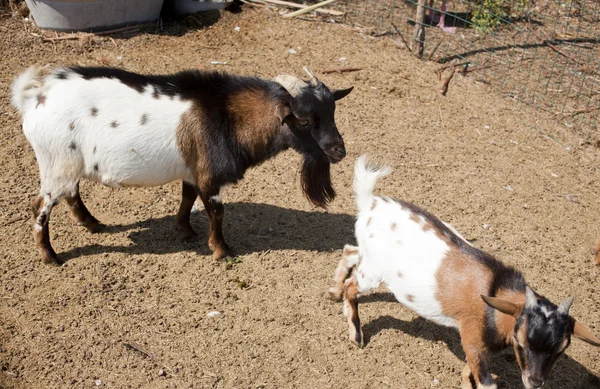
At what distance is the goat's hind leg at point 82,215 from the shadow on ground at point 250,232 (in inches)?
3.4

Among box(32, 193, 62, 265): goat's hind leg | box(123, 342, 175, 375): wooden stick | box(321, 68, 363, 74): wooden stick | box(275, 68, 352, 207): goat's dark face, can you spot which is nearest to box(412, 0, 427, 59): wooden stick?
box(321, 68, 363, 74): wooden stick

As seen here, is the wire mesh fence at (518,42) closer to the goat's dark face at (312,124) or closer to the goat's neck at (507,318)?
the goat's dark face at (312,124)

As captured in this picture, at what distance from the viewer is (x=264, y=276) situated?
233 inches

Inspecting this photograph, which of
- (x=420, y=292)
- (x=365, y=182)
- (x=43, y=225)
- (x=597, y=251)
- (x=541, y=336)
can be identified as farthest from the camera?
(x=597, y=251)

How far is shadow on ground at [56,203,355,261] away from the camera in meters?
6.16

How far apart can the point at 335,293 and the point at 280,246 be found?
900mm

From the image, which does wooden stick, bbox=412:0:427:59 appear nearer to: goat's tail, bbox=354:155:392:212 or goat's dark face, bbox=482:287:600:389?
goat's tail, bbox=354:155:392:212

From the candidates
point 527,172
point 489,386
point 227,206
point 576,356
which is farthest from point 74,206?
point 527,172

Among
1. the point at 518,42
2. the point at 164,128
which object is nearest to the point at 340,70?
the point at 518,42

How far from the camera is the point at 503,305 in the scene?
4172mm

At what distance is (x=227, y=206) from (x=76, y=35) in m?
4.02

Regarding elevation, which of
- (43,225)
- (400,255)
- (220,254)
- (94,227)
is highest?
(400,255)

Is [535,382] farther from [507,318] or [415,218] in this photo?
[415,218]

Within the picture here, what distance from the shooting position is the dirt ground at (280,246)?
504 cm
